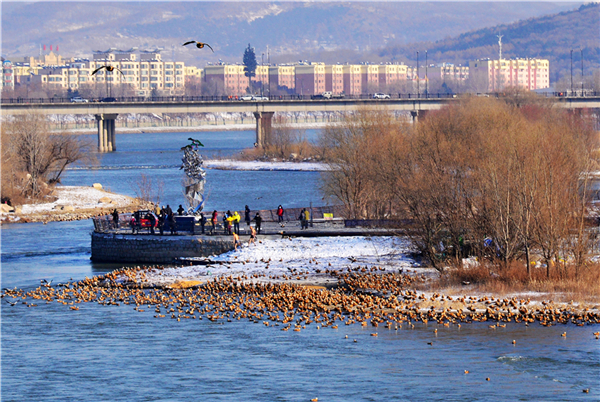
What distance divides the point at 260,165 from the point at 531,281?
89950 mm

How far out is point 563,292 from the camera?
120 ft

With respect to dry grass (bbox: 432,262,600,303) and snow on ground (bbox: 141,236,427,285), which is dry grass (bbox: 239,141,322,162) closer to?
snow on ground (bbox: 141,236,427,285)

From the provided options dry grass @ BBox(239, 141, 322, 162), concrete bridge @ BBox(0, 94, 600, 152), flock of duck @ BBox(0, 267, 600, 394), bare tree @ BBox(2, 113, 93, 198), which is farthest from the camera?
concrete bridge @ BBox(0, 94, 600, 152)

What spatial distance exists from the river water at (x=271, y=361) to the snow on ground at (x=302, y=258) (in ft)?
21.6

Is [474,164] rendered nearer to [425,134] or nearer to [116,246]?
[425,134]

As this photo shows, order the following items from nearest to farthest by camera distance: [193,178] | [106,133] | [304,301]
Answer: [304,301] < [193,178] < [106,133]

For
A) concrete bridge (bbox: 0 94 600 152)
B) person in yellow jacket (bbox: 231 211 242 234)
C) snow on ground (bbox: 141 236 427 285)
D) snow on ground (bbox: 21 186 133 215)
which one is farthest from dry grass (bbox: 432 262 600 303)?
concrete bridge (bbox: 0 94 600 152)

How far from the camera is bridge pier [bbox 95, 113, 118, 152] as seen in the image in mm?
154500

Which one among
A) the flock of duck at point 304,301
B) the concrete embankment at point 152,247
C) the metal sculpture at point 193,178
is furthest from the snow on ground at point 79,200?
the flock of duck at point 304,301

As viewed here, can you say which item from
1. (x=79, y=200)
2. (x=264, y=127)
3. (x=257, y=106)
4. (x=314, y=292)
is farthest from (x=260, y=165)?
(x=314, y=292)

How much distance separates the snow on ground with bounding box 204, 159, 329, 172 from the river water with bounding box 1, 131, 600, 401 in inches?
3218

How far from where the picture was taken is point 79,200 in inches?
3223

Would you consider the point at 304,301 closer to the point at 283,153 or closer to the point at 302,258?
the point at 302,258

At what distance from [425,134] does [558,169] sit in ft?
44.5
